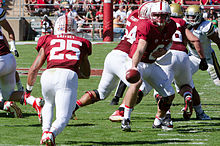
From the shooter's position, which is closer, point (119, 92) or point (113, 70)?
point (113, 70)

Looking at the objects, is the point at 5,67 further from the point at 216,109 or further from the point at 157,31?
the point at 216,109

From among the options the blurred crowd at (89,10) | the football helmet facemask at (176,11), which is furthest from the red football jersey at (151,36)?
the blurred crowd at (89,10)

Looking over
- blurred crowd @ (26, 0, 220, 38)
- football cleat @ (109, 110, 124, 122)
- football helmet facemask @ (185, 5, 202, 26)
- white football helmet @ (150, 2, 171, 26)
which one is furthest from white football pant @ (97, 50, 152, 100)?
blurred crowd @ (26, 0, 220, 38)

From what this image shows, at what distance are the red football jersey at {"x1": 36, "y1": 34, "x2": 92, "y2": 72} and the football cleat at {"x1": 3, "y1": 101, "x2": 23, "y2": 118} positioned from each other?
177 centimetres

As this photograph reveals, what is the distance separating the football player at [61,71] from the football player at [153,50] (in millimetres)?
662

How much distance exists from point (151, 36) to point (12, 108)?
88.4 inches

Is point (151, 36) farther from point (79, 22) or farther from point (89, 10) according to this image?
point (89, 10)

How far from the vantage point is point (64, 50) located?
500 cm

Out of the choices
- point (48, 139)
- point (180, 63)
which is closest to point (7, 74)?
point (180, 63)

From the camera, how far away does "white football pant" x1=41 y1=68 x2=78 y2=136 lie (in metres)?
4.78

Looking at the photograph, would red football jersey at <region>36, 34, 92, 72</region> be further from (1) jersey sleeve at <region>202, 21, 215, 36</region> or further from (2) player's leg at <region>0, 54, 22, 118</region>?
(1) jersey sleeve at <region>202, 21, 215, 36</region>

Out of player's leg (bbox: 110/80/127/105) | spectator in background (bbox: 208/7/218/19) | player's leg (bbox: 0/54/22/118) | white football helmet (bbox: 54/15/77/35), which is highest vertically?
white football helmet (bbox: 54/15/77/35)

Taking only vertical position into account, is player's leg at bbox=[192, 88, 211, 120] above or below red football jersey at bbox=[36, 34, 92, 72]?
below

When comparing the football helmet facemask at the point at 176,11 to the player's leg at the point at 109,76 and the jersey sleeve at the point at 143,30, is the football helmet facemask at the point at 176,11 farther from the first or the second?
the jersey sleeve at the point at 143,30
